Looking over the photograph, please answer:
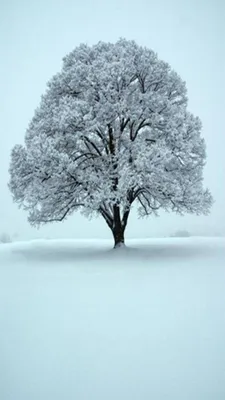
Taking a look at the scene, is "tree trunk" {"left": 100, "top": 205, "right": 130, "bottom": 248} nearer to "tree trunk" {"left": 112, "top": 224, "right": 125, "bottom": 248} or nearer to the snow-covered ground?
"tree trunk" {"left": 112, "top": 224, "right": 125, "bottom": 248}

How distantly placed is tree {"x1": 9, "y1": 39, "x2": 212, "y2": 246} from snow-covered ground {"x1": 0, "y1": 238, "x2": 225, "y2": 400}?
23.5ft

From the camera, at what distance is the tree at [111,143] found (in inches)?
562

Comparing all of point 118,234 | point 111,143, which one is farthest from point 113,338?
point 111,143

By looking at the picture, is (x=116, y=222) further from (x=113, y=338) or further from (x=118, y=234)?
(x=113, y=338)

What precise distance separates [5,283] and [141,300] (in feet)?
14.2

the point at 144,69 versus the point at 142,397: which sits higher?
the point at 144,69

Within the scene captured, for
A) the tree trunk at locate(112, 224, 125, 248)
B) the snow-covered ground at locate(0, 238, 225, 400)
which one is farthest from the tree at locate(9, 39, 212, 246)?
the snow-covered ground at locate(0, 238, 225, 400)

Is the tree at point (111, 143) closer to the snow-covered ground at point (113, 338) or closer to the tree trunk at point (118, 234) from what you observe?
the tree trunk at point (118, 234)

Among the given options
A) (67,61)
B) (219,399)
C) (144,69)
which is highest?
(67,61)

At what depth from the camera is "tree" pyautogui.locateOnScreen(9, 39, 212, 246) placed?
1428 cm

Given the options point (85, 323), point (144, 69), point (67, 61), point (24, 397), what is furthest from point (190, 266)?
point (67, 61)

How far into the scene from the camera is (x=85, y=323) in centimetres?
475

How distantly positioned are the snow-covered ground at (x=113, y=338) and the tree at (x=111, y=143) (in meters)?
7.16

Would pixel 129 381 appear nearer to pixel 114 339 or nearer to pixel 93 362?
pixel 93 362
